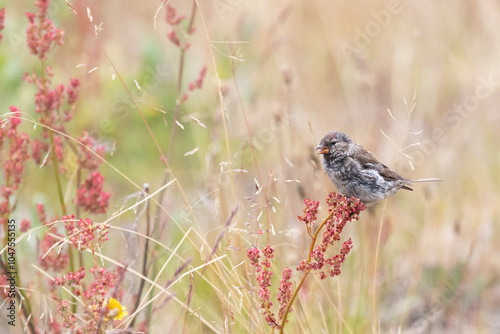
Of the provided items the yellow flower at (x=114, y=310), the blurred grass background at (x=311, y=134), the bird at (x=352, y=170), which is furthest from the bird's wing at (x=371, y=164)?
the yellow flower at (x=114, y=310)

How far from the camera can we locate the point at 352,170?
7.72ft

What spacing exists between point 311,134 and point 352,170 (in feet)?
7.70

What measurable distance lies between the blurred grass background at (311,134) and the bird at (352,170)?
32 centimetres

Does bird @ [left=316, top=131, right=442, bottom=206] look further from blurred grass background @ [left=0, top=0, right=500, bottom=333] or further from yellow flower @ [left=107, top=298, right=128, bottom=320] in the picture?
yellow flower @ [left=107, top=298, right=128, bottom=320]

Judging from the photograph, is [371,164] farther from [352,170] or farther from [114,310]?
[114,310]

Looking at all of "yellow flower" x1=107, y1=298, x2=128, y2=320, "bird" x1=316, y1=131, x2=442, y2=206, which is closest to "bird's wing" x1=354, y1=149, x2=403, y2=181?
"bird" x1=316, y1=131, x2=442, y2=206

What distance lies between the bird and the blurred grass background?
32cm

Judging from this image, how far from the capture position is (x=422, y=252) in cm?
394

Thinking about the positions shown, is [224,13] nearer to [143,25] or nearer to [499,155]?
[143,25]

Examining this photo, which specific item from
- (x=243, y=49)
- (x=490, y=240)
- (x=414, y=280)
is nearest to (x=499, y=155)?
(x=490, y=240)

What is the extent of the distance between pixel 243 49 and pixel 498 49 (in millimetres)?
1995

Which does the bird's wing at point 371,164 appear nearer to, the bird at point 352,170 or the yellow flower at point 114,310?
the bird at point 352,170

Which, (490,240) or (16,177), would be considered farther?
(490,240)

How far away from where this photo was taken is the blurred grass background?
3.39 meters
